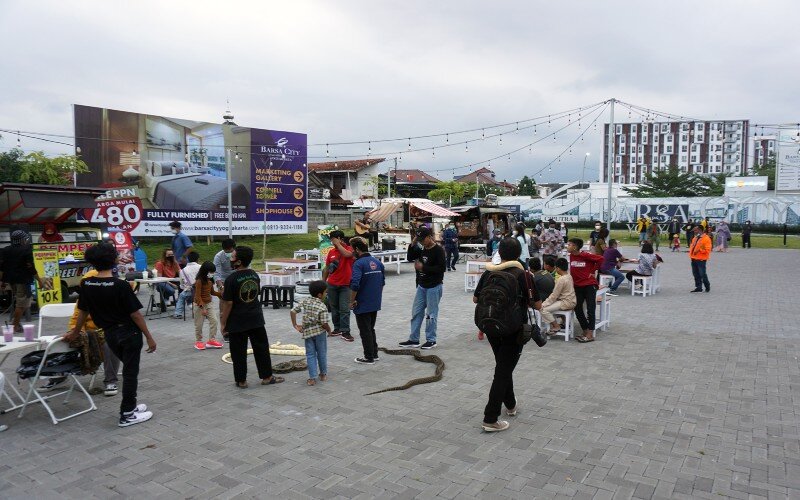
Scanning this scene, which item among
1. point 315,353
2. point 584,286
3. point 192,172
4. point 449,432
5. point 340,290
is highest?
point 192,172

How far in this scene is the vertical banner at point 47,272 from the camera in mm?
10242

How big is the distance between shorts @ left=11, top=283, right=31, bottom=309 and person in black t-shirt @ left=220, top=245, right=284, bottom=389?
538 cm

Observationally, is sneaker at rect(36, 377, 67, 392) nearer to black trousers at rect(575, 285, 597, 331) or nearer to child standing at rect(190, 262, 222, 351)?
child standing at rect(190, 262, 222, 351)

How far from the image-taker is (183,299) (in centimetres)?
994

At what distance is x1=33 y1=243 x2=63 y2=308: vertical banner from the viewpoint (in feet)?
33.6

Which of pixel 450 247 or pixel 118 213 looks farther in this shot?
pixel 118 213

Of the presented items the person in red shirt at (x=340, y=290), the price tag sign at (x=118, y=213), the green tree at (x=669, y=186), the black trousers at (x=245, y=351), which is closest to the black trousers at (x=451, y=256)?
the person in red shirt at (x=340, y=290)

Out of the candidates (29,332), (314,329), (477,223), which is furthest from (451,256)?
(29,332)

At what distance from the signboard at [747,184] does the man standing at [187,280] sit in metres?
51.9

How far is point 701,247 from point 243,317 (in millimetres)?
10939

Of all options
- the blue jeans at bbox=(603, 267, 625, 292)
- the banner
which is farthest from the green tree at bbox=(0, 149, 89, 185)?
the blue jeans at bbox=(603, 267, 625, 292)

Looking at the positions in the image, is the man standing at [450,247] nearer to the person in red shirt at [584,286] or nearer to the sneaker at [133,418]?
the person in red shirt at [584,286]

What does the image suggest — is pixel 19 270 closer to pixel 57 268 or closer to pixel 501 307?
pixel 57 268

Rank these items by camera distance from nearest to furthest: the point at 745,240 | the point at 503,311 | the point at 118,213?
the point at 503,311
the point at 118,213
the point at 745,240
